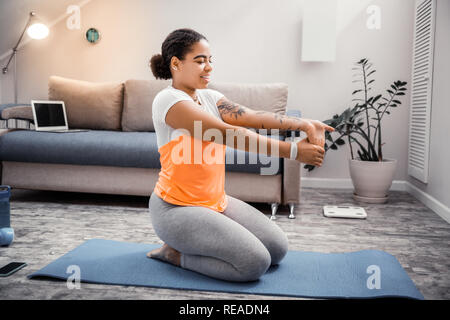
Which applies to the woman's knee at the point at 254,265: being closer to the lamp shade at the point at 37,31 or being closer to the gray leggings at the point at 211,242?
the gray leggings at the point at 211,242

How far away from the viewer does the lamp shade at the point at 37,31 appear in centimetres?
354

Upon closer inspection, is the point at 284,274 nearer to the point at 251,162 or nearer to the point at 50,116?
the point at 251,162

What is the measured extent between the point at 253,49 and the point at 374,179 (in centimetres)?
158

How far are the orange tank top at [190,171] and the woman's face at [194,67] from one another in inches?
8.8

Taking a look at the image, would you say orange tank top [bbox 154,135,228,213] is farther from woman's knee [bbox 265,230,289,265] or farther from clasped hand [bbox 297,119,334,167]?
clasped hand [bbox 297,119,334,167]

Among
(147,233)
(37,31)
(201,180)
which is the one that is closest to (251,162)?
(147,233)

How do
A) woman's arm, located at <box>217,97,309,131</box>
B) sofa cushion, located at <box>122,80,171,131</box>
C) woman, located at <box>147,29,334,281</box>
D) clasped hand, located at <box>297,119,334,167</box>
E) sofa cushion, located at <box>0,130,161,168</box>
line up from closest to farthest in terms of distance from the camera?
clasped hand, located at <box>297,119,334,167</box>, woman, located at <box>147,29,334,281</box>, woman's arm, located at <box>217,97,309,131</box>, sofa cushion, located at <box>0,130,161,168</box>, sofa cushion, located at <box>122,80,171,131</box>

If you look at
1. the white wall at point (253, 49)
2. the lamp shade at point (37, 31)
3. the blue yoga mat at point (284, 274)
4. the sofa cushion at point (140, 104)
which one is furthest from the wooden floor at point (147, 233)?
the lamp shade at point (37, 31)

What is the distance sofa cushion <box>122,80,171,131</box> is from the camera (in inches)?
126

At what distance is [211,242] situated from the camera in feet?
4.66

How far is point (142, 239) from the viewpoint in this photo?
6.64 ft

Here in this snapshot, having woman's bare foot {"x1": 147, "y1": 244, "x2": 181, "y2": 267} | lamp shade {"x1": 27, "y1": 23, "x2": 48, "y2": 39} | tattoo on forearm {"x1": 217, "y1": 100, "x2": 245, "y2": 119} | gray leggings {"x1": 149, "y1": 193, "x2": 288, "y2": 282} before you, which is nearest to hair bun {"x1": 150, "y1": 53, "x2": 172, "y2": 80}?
tattoo on forearm {"x1": 217, "y1": 100, "x2": 245, "y2": 119}

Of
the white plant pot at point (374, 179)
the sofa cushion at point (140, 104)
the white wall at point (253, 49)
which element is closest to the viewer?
the white plant pot at point (374, 179)
